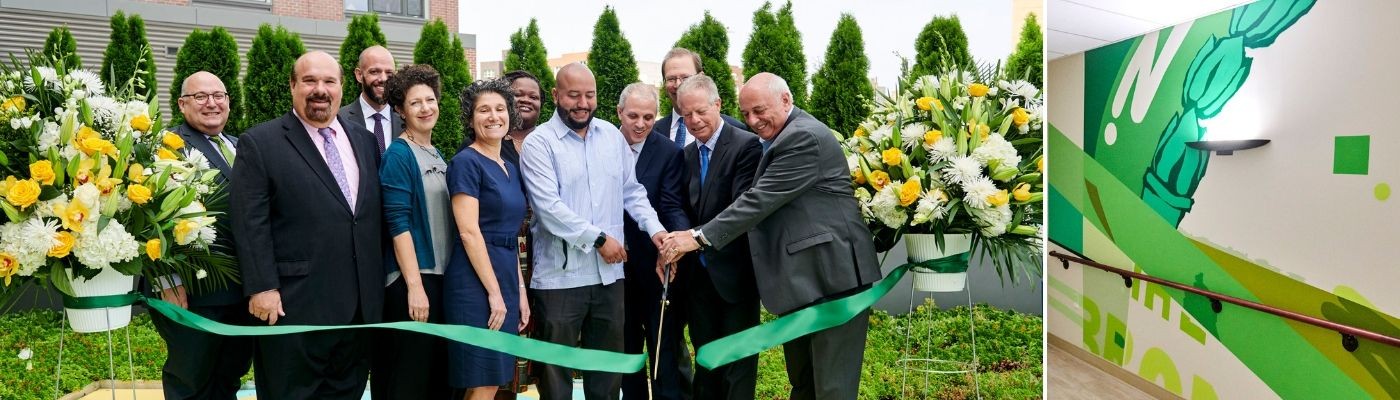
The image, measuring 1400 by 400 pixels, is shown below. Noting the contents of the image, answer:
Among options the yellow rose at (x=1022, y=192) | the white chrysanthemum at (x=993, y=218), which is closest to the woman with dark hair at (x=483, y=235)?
the white chrysanthemum at (x=993, y=218)

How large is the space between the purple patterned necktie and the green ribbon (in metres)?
1.24

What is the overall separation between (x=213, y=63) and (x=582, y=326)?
4.08 m

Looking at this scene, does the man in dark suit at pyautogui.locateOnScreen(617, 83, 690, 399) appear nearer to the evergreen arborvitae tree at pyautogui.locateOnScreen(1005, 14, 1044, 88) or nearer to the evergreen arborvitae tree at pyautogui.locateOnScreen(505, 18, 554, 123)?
the evergreen arborvitae tree at pyautogui.locateOnScreen(505, 18, 554, 123)

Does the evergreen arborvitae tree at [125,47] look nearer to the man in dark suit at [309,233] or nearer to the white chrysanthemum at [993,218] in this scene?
the man in dark suit at [309,233]

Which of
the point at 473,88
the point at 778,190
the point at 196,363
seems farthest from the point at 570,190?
the point at 196,363

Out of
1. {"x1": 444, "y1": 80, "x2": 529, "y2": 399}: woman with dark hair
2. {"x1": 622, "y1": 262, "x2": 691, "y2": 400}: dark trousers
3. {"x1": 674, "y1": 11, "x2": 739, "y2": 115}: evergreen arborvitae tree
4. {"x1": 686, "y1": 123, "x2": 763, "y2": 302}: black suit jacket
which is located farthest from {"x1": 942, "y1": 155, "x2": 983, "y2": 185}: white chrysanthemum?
{"x1": 674, "y1": 11, "x2": 739, "y2": 115}: evergreen arborvitae tree

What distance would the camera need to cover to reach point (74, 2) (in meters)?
5.52

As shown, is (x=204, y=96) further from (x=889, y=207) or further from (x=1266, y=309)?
(x=1266, y=309)

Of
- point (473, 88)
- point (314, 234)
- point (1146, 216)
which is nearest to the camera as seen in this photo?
point (314, 234)

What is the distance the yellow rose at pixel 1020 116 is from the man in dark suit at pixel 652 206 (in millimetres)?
1213

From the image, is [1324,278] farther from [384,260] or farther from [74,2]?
[74,2]

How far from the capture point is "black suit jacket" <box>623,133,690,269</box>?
10.5 ft

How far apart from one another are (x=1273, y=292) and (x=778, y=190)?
3.46m

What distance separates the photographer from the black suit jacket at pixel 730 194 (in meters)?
3.06
